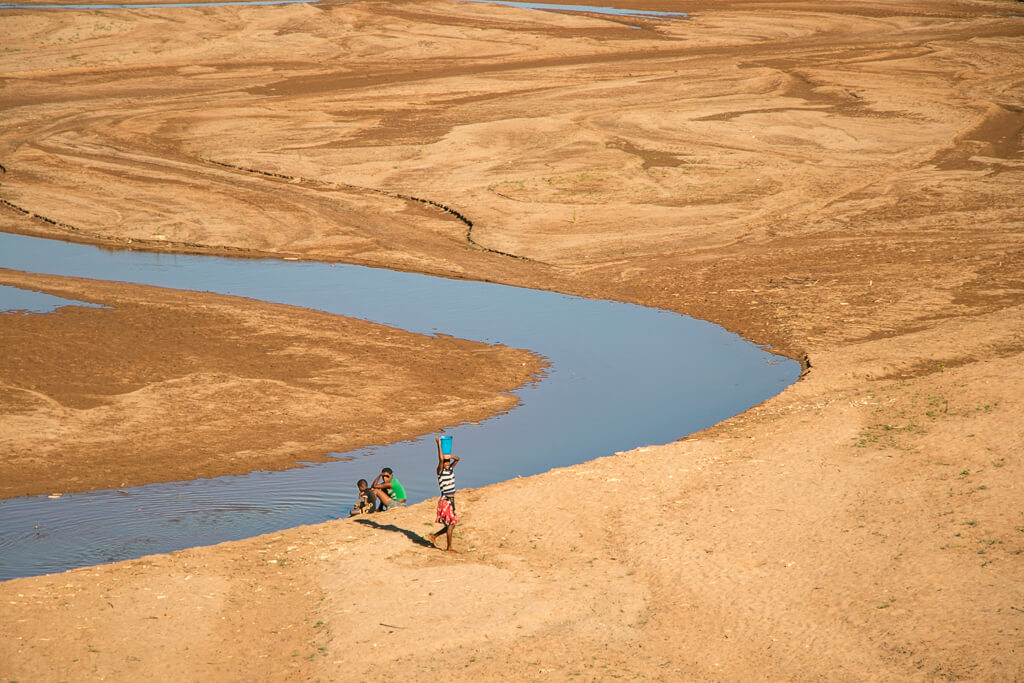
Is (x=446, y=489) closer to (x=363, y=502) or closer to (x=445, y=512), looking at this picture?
(x=445, y=512)

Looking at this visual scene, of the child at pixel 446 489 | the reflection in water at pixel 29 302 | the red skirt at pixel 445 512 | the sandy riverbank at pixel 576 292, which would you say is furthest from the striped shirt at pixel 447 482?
the reflection in water at pixel 29 302

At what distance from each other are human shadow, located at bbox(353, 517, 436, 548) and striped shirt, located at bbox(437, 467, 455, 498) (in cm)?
105

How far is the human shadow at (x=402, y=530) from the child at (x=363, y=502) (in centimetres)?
55

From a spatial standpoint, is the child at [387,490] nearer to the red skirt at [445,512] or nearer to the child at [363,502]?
the child at [363,502]

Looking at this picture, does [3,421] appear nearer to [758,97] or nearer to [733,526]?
[733,526]

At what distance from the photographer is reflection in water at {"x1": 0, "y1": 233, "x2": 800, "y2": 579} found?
1725 centimetres

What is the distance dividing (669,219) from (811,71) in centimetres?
2174

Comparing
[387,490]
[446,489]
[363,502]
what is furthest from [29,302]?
[446,489]

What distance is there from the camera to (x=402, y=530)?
16.2 meters

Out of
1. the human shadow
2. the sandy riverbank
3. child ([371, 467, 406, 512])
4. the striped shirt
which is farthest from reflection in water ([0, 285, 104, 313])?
the striped shirt

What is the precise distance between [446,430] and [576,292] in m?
9.48

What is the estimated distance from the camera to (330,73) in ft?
182

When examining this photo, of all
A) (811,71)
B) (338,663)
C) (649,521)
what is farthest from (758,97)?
(338,663)

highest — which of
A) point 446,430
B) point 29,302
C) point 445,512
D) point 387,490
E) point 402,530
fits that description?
point 445,512
